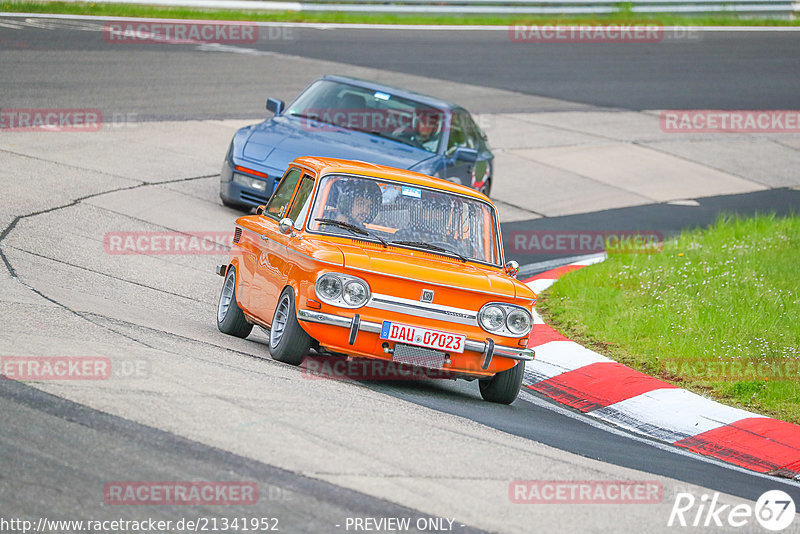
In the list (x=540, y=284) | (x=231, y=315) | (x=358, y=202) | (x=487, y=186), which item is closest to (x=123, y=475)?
(x=358, y=202)

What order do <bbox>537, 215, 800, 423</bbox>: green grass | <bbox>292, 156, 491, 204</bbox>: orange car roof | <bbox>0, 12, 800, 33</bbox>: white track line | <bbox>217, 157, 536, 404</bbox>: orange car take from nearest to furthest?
<bbox>217, 157, 536, 404</bbox>: orange car
<bbox>292, 156, 491, 204</bbox>: orange car roof
<bbox>537, 215, 800, 423</bbox>: green grass
<bbox>0, 12, 800, 33</bbox>: white track line

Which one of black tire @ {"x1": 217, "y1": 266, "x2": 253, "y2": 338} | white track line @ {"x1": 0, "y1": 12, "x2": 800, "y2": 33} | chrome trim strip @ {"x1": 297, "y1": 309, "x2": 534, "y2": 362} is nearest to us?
chrome trim strip @ {"x1": 297, "y1": 309, "x2": 534, "y2": 362}

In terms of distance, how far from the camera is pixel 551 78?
27359 mm

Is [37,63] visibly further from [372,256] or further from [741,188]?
[372,256]

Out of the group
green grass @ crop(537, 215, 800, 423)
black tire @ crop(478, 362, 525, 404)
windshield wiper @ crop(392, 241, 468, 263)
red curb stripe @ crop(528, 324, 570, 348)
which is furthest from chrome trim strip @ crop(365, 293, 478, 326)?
red curb stripe @ crop(528, 324, 570, 348)

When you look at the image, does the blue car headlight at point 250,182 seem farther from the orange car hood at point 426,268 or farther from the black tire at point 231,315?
the orange car hood at point 426,268

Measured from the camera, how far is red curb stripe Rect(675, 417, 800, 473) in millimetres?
7527

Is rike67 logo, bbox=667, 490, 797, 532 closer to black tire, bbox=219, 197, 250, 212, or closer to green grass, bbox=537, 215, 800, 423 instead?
green grass, bbox=537, 215, 800, 423

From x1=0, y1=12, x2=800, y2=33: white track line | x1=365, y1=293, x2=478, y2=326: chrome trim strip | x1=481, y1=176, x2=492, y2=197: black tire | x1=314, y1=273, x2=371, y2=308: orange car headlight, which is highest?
x1=0, y1=12, x2=800, y2=33: white track line

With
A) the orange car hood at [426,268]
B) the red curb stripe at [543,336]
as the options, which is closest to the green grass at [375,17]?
the red curb stripe at [543,336]

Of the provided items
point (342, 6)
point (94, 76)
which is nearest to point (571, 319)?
point (94, 76)

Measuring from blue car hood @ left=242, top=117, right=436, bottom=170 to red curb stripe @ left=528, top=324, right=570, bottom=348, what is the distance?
3.25 m

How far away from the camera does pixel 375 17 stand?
106ft

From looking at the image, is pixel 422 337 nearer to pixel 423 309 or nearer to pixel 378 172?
pixel 423 309
